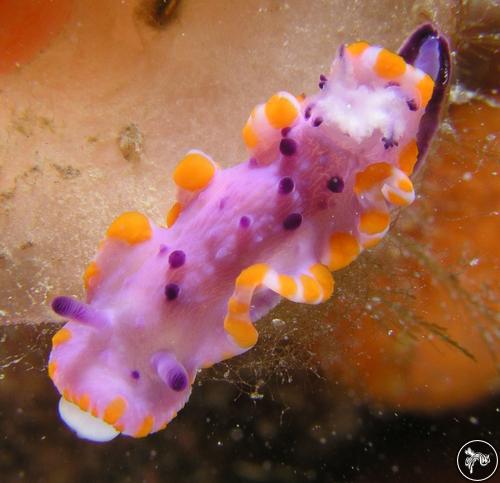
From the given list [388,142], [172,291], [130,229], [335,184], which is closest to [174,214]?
[130,229]

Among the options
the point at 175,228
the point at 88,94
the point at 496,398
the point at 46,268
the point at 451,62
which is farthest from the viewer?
the point at 88,94

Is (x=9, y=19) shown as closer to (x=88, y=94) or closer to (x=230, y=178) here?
(x=88, y=94)

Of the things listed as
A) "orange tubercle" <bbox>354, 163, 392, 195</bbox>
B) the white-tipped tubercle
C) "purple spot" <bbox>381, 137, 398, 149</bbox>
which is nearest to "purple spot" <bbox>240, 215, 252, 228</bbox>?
"orange tubercle" <bbox>354, 163, 392, 195</bbox>

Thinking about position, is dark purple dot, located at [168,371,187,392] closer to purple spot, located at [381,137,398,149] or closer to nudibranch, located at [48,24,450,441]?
nudibranch, located at [48,24,450,441]

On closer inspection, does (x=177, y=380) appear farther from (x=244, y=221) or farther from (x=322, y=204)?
(x=322, y=204)

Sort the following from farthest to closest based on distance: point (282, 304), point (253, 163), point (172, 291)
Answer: point (282, 304), point (253, 163), point (172, 291)

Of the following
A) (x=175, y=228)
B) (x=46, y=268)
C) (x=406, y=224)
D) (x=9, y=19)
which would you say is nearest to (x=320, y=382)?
(x=406, y=224)

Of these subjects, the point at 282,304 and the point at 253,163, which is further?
the point at 282,304
